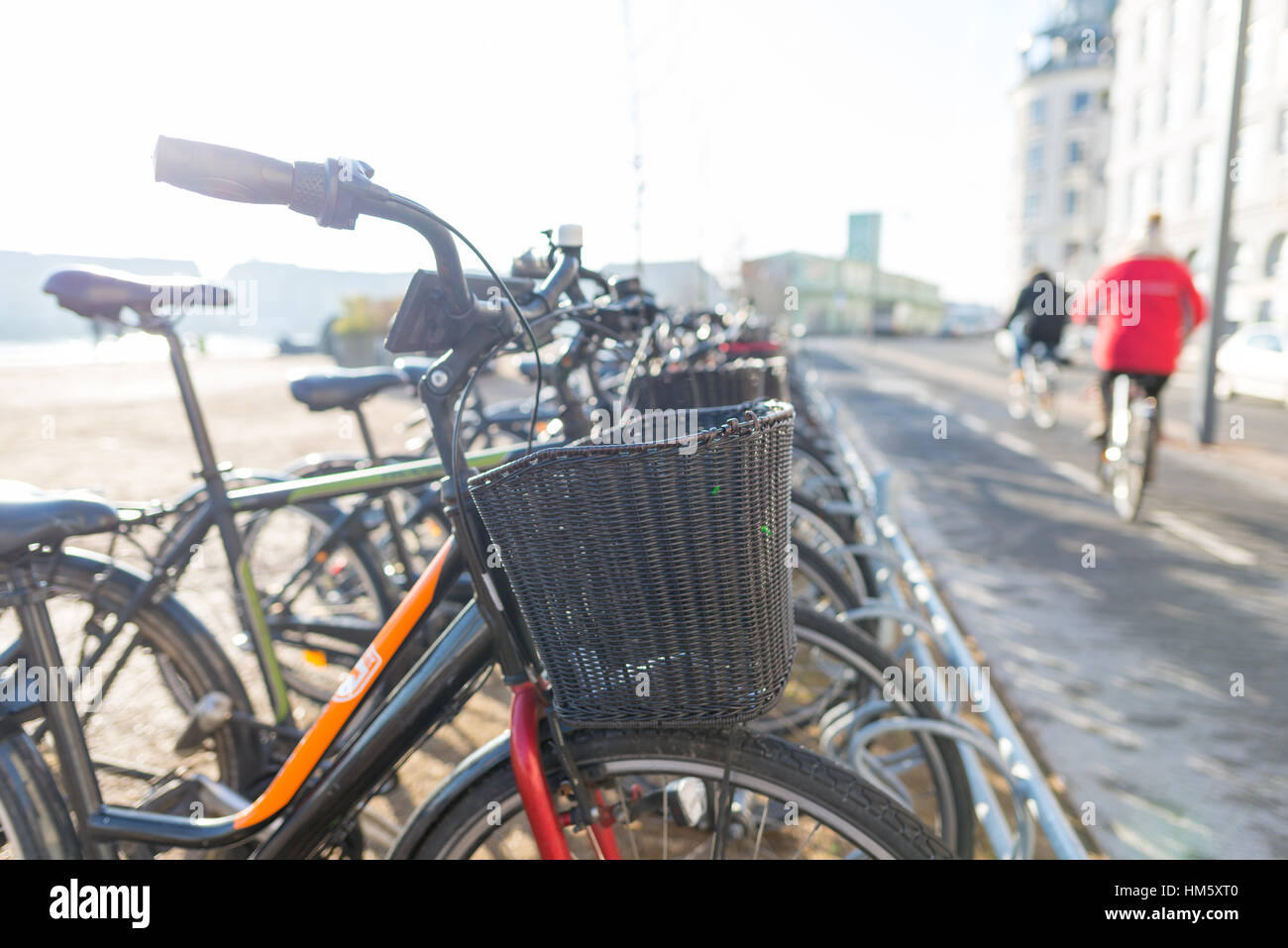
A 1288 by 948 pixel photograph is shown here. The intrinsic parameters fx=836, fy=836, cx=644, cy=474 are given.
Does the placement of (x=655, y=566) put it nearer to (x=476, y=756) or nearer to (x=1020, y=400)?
(x=476, y=756)

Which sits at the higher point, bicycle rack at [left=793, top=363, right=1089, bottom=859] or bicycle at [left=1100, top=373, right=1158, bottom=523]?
bicycle at [left=1100, top=373, right=1158, bottom=523]

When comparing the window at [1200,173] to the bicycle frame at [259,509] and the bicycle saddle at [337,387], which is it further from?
the bicycle frame at [259,509]

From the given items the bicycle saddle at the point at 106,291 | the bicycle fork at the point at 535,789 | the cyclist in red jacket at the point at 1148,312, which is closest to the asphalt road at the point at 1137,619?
the cyclist in red jacket at the point at 1148,312

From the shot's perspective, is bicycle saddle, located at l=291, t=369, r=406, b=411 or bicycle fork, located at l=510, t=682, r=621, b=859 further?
bicycle saddle, located at l=291, t=369, r=406, b=411

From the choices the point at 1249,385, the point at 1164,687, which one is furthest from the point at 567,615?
the point at 1249,385

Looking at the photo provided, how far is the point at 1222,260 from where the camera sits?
9008 mm

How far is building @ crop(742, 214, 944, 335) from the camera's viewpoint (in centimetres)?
1736

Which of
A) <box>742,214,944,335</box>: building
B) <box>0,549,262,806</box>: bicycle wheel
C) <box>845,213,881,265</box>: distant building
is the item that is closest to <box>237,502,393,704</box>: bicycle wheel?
<box>0,549,262,806</box>: bicycle wheel

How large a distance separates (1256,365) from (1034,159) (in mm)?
51094

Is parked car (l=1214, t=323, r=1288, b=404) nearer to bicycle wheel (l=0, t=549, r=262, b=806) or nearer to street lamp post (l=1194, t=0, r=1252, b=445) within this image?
street lamp post (l=1194, t=0, r=1252, b=445)

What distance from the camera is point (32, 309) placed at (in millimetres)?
47219

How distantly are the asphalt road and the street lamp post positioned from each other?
1.42 ft

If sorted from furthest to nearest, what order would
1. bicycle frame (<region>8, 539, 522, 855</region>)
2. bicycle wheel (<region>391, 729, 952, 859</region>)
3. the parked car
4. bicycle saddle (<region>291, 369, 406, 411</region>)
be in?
the parked car → bicycle saddle (<region>291, 369, 406, 411</region>) → bicycle frame (<region>8, 539, 522, 855</region>) → bicycle wheel (<region>391, 729, 952, 859</region>)

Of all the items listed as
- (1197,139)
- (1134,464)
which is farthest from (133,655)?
(1197,139)
